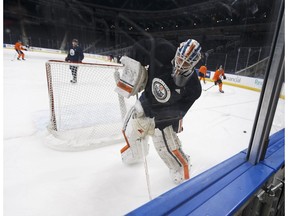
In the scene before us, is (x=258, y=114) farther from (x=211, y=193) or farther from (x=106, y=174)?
(x=106, y=174)

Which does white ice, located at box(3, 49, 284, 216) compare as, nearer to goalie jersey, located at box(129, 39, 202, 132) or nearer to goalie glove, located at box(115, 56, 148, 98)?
goalie jersey, located at box(129, 39, 202, 132)

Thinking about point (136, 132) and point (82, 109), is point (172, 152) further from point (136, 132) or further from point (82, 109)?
point (82, 109)

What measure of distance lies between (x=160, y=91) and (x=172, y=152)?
33 centimetres

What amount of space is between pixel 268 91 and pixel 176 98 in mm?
305

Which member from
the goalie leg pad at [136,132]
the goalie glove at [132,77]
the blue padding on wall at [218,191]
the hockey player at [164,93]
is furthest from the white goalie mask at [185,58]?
the blue padding on wall at [218,191]

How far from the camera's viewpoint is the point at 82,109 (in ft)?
6.46

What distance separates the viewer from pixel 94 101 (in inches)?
91.7

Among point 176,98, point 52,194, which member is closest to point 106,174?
point 52,194

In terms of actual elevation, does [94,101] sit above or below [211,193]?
below

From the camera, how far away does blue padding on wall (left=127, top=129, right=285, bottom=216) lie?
452 millimetres

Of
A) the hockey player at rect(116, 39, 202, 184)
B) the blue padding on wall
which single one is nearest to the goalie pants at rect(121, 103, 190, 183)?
the hockey player at rect(116, 39, 202, 184)

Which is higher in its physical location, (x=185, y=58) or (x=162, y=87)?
(x=185, y=58)

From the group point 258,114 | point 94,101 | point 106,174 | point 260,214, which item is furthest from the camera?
point 94,101

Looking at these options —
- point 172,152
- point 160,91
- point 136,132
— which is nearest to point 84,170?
point 136,132
